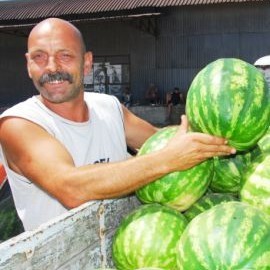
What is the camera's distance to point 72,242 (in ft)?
6.86

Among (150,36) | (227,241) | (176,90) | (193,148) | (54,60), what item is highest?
(54,60)

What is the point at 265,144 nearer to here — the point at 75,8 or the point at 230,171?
the point at 230,171

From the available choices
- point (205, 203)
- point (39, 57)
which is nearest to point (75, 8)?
point (39, 57)

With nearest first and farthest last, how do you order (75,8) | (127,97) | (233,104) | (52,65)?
(233,104) → (52,65) → (127,97) → (75,8)

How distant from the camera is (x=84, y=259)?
2.18 m

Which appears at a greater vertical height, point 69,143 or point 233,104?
point 233,104

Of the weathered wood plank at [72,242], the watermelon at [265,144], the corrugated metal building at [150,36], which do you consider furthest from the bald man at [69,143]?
the corrugated metal building at [150,36]

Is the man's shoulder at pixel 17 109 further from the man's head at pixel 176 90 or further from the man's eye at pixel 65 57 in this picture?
the man's head at pixel 176 90

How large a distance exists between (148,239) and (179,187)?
324 mm

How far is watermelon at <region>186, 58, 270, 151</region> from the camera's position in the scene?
7.93 feet

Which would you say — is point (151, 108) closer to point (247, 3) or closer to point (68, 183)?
point (247, 3)

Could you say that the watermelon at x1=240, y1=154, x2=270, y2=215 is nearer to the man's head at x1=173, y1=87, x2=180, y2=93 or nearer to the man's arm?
the man's arm

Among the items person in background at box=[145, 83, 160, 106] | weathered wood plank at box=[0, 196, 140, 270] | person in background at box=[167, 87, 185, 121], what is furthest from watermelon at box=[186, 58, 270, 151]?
person in background at box=[145, 83, 160, 106]

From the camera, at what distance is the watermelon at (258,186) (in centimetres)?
234
